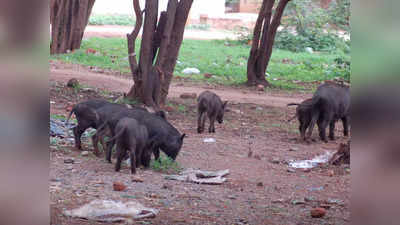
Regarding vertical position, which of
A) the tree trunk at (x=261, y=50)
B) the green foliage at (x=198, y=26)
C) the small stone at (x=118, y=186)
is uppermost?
the green foliage at (x=198, y=26)

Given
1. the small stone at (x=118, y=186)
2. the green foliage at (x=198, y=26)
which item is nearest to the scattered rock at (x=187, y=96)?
the small stone at (x=118, y=186)

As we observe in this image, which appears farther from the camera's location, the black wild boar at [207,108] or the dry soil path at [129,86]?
the dry soil path at [129,86]

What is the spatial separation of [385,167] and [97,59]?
17.8 meters

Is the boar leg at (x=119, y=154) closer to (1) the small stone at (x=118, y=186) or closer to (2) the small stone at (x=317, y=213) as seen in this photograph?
(1) the small stone at (x=118, y=186)

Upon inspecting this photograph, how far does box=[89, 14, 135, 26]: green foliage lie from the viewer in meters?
31.9

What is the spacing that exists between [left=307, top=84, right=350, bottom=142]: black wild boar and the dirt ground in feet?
1.16

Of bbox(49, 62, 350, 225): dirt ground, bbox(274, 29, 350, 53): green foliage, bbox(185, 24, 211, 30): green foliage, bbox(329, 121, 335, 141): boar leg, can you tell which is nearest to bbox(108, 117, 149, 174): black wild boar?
bbox(49, 62, 350, 225): dirt ground

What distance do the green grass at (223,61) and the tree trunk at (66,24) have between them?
514mm

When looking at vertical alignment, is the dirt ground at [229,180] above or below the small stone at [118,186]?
below

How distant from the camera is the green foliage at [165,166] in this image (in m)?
7.06

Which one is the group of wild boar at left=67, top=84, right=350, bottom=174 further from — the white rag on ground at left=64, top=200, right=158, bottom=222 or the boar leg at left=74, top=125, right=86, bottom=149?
the white rag on ground at left=64, top=200, right=158, bottom=222

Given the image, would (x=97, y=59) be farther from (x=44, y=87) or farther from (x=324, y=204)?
(x=44, y=87)

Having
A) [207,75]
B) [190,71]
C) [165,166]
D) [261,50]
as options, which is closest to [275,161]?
[165,166]

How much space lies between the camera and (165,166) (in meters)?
7.15
